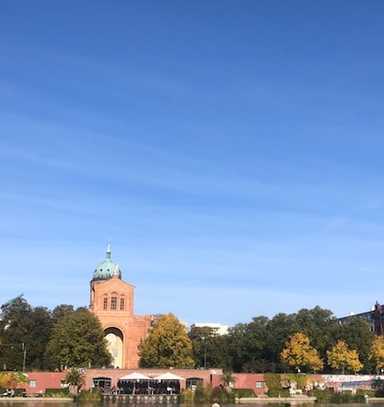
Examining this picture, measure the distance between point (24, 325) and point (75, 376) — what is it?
67.0 ft

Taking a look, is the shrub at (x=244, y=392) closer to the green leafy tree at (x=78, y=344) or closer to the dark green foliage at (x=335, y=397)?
the dark green foliage at (x=335, y=397)

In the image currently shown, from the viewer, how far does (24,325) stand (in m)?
95.5

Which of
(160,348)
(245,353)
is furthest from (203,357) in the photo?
(160,348)

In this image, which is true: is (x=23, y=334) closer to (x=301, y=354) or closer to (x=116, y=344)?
(x=116, y=344)

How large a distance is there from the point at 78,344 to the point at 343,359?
117 ft

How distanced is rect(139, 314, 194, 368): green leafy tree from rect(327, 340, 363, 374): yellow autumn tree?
19235 mm

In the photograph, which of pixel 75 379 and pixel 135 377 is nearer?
pixel 135 377

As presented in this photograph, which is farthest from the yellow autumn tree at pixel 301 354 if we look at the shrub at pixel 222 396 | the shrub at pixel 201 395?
the shrub at pixel 201 395

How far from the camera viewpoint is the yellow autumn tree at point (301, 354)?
88500mm

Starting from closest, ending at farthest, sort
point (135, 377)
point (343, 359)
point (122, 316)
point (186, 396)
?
1. point (186, 396)
2. point (135, 377)
3. point (343, 359)
4. point (122, 316)

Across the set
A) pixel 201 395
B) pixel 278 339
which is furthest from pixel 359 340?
pixel 201 395

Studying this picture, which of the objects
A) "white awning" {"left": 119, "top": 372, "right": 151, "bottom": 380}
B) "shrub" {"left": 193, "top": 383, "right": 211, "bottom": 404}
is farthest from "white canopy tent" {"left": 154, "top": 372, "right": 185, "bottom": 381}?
"shrub" {"left": 193, "top": 383, "right": 211, "bottom": 404}

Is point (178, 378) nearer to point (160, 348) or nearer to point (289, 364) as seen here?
point (160, 348)

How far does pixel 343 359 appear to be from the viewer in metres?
89.2
